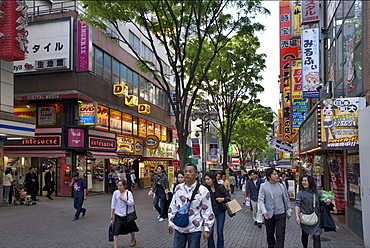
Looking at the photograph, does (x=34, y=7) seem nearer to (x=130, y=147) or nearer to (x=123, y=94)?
(x=123, y=94)

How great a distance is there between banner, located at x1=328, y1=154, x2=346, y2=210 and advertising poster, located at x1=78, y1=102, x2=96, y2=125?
496 inches

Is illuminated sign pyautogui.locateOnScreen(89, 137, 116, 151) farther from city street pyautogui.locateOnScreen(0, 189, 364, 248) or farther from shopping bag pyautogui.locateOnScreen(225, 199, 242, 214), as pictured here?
shopping bag pyautogui.locateOnScreen(225, 199, 242, 214)

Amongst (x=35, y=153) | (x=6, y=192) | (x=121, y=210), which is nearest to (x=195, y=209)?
(x=121, y=210)

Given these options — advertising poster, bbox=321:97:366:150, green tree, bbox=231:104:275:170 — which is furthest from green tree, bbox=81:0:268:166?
green tree, bbox=231:104:275:170

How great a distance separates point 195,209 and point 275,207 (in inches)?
86.1

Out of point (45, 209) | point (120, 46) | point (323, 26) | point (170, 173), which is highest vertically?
→ point (120, 46)

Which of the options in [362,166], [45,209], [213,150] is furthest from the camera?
[213,150]

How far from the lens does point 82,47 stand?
1981cm

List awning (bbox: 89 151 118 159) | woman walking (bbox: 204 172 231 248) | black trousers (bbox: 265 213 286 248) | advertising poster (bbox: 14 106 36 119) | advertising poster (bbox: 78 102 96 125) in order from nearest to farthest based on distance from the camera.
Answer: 1. black trousers (bbox: 265 213 286 248)
2. woman walking (bbox: 204 172 231 248)
3. advertising poster (bbox: 78 102 96 125)
4. awning (bbox: 89 151 118 159)
5. advertising poster (bbox: 14 106 36 119)

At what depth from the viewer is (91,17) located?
13531 mm

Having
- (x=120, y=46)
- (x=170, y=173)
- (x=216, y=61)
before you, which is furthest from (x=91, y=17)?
(x=120, y=46)

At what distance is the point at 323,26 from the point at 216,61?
5.42 meters

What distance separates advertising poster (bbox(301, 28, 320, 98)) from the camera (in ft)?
48.2

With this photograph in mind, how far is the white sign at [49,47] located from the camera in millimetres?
19922
